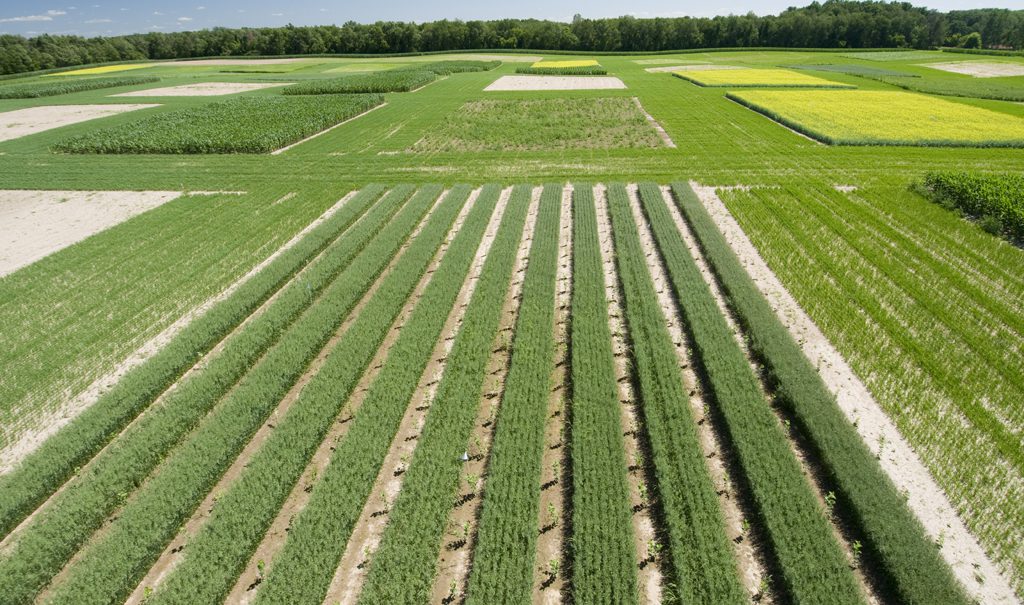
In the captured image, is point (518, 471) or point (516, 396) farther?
point (516, 396)

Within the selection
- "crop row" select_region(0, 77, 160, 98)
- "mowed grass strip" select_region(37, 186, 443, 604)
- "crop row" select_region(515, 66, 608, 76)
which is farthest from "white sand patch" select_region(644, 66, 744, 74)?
"crop row" select_region(0, 77, 160, 98)

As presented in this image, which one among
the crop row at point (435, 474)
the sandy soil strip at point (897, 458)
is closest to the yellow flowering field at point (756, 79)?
the sandy soil strip at point (897, 458)

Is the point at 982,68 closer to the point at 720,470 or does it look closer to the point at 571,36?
the point at 571,36

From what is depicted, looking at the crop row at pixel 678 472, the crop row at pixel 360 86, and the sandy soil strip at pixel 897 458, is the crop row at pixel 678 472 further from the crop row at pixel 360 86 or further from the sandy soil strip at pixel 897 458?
the crop row at pixel 360 86

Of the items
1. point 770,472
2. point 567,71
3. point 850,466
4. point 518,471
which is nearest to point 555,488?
point 518,471

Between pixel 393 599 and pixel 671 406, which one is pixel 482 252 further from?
pixel 393 599

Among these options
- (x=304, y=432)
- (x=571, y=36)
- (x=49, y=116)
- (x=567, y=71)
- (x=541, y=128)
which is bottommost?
(x=304, y=432)

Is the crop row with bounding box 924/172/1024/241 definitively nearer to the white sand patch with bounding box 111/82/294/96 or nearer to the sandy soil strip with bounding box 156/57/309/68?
the white sand patch with bounding box 111/82/294/96
